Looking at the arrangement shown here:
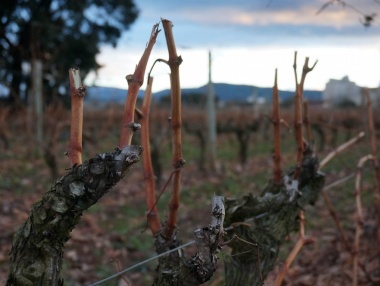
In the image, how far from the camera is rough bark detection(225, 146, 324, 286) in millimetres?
1997

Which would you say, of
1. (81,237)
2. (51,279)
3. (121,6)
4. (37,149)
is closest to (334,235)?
(81,237)

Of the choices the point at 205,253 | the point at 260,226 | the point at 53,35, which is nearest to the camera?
the point at 205,253

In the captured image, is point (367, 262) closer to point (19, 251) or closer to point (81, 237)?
point (81, 237)

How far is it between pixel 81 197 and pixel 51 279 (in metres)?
0.23

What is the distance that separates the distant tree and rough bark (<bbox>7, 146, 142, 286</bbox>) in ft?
64.1

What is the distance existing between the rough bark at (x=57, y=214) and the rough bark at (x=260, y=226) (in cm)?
74

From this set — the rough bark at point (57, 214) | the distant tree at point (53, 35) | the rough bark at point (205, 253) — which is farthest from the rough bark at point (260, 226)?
the distant tree at point (53, 35)

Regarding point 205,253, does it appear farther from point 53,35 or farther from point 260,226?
point 53,35

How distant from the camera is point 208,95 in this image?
12375 millimetres

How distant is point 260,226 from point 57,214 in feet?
3.22

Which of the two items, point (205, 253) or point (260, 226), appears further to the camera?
point (260, 226)

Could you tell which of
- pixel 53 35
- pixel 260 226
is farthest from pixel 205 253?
pixel 53 35

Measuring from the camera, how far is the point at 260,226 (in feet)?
6.85

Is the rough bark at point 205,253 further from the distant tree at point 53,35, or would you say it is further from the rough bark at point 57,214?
the distant tree at point 53,35
